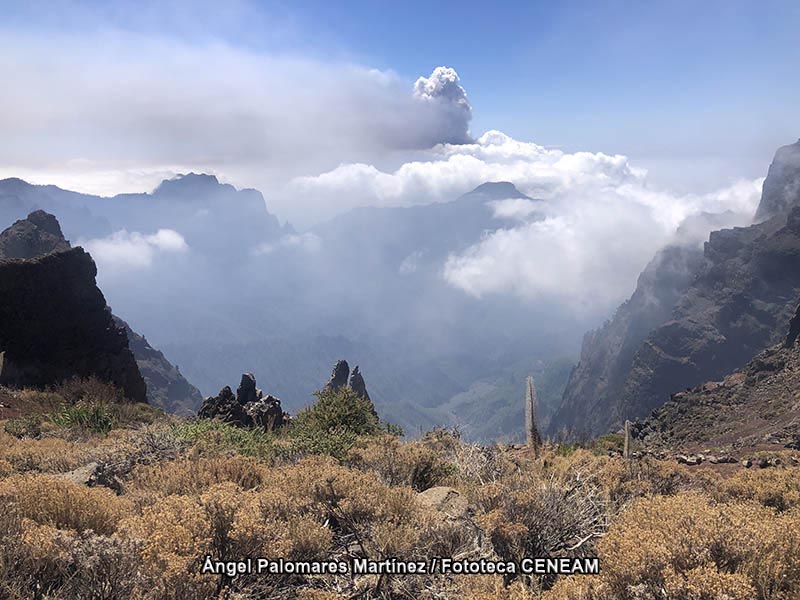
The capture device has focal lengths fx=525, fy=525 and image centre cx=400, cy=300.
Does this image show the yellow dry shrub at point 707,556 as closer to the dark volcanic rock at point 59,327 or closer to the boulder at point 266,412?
the boulder at point 266,412

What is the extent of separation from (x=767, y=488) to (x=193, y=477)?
9.19 metres

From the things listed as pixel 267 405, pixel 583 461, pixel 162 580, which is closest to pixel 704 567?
pixel 162 580

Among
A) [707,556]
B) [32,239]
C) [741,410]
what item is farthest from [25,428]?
[32,239]

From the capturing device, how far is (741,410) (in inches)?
2601

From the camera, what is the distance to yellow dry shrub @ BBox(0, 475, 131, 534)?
16.6 feet

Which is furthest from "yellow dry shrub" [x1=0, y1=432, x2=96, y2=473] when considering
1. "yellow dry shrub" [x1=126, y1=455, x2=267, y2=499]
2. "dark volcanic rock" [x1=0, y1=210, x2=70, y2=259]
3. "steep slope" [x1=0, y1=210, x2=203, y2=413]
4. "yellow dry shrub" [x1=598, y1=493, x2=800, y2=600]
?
→ "dark volcanic rock" [x1=0, y1=210, x2=70, y2=259]

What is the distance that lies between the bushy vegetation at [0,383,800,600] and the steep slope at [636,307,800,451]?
141 feet

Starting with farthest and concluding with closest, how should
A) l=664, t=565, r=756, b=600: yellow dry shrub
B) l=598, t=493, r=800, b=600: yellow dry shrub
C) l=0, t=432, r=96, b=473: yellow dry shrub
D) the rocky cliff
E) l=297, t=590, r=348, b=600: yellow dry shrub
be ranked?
the rocky cliff, l=0, t=432, r=96, b=473: yellow dry shrub, l=297, t=590, r=348, b=600: yellow dry shrub, l=598, t=493, r=800, b=600: yellow dry shrub, l=664, t=565, r=756, b=600: yellow dry shrub

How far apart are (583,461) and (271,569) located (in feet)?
29.8

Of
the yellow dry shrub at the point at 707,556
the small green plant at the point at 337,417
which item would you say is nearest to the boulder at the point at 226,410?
the small green plant at the point at 337,417

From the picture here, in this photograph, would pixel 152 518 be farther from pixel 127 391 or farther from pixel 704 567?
pixel 127 391

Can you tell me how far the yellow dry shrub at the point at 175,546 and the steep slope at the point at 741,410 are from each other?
4743cm

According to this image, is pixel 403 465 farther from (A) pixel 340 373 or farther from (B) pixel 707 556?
(A) pixel 340 373

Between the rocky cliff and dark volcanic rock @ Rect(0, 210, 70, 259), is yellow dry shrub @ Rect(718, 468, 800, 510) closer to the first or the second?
dark volcanic rock @ Rect(0, 210, 70, 259)
